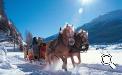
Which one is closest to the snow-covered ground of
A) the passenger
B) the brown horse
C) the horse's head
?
the brown horse

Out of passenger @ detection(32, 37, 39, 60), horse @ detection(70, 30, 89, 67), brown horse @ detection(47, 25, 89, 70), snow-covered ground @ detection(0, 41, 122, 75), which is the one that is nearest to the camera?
snow-covered ground @ detection(0, 41, 122, 75)

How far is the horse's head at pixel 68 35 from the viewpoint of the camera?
13.7 m

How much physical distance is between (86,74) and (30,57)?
7.15 m

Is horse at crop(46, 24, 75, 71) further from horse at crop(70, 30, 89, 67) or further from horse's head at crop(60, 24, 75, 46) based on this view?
horse at crop(70, 30, 89, 67)

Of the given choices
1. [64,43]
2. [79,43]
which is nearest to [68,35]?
[64,43]

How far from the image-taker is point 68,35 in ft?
45.1

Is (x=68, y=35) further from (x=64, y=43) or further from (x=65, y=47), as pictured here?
(x=65, y=47)

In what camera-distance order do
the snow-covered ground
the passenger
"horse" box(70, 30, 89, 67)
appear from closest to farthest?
the snow-covered ground
"horse" box(70, 30, 89, 67)
the passenger

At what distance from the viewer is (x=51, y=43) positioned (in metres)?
15.8

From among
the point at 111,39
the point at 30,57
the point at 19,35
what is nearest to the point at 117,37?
the point at 111,39

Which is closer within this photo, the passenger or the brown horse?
the brown horse

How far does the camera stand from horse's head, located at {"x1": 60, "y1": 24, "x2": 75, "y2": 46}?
1370 centimetres

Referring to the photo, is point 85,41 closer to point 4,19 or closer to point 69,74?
point 69,74

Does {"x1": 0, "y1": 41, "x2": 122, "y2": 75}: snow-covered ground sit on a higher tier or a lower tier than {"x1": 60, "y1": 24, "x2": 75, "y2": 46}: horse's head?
lower
